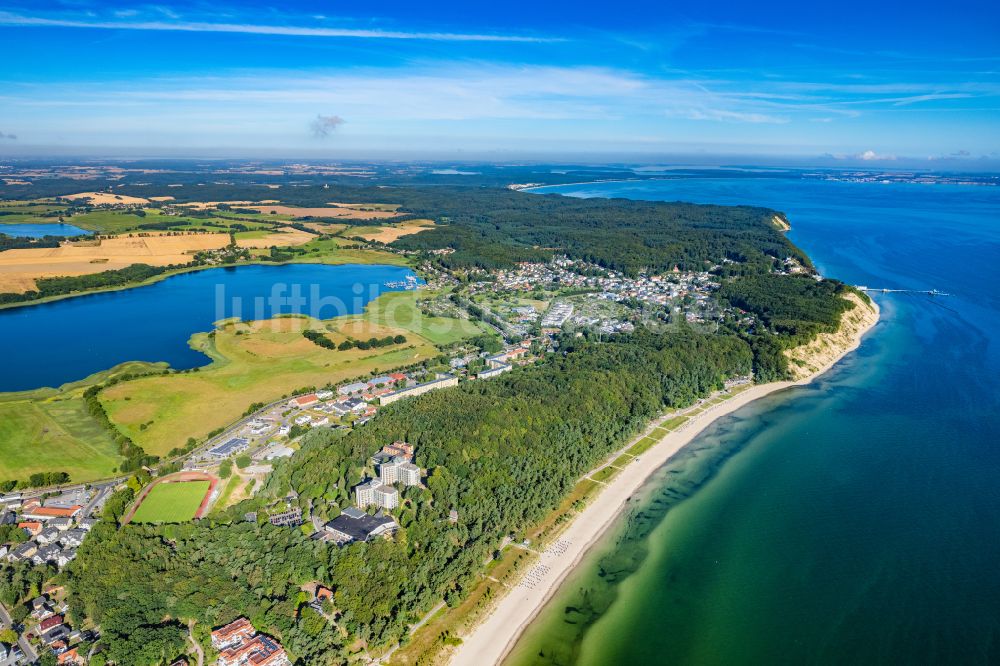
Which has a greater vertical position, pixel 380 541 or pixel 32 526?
pixel 380 541

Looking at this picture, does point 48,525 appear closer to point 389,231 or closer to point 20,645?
point 20,645

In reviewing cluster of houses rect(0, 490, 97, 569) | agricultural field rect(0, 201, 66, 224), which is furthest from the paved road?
agricultural field rect(0, 201, 66, 224)

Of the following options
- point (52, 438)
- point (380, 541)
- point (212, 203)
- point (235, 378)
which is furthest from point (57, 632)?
point (212, 203)

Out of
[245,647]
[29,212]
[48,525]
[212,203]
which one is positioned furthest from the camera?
[212,203]

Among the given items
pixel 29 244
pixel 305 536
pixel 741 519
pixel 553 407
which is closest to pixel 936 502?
pixel 741 519

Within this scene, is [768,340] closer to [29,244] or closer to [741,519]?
[741,519]

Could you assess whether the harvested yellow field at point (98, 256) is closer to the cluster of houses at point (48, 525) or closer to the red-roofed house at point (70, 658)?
the cluster of houses at point (48, 525)

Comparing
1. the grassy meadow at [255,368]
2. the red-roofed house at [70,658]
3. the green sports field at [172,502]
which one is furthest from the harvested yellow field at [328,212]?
the red-roofed house at [70,658]
